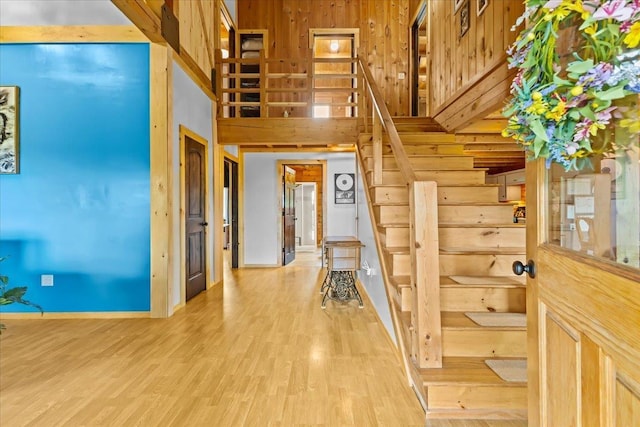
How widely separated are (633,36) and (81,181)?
4.06 m

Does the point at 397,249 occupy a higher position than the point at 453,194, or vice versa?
the point at 453,194

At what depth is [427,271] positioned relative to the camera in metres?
1.82

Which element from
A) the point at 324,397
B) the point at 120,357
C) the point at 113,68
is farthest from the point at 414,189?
the point at 113,68

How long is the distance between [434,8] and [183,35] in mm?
3122

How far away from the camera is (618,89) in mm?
693

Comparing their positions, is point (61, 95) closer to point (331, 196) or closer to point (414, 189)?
point (414, 189)

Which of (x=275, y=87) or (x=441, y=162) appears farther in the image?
(x=275, y=87)

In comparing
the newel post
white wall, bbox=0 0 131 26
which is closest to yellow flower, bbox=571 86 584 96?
the newel post

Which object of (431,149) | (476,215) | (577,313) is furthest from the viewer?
(431,149)

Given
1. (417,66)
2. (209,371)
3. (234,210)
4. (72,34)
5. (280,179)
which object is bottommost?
(209,371)

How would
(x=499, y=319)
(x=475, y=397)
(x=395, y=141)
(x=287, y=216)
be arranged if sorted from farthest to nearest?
(x=287, y=216), (x=395, y=141), (x=499, y=319), (x=475, y=397)

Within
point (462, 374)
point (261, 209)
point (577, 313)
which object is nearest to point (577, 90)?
point (577, 313)

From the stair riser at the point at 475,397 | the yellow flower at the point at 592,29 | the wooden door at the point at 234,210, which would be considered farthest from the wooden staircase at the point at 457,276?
the wooden door at the point at 234,210

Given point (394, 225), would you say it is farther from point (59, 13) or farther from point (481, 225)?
point (59, 13)
